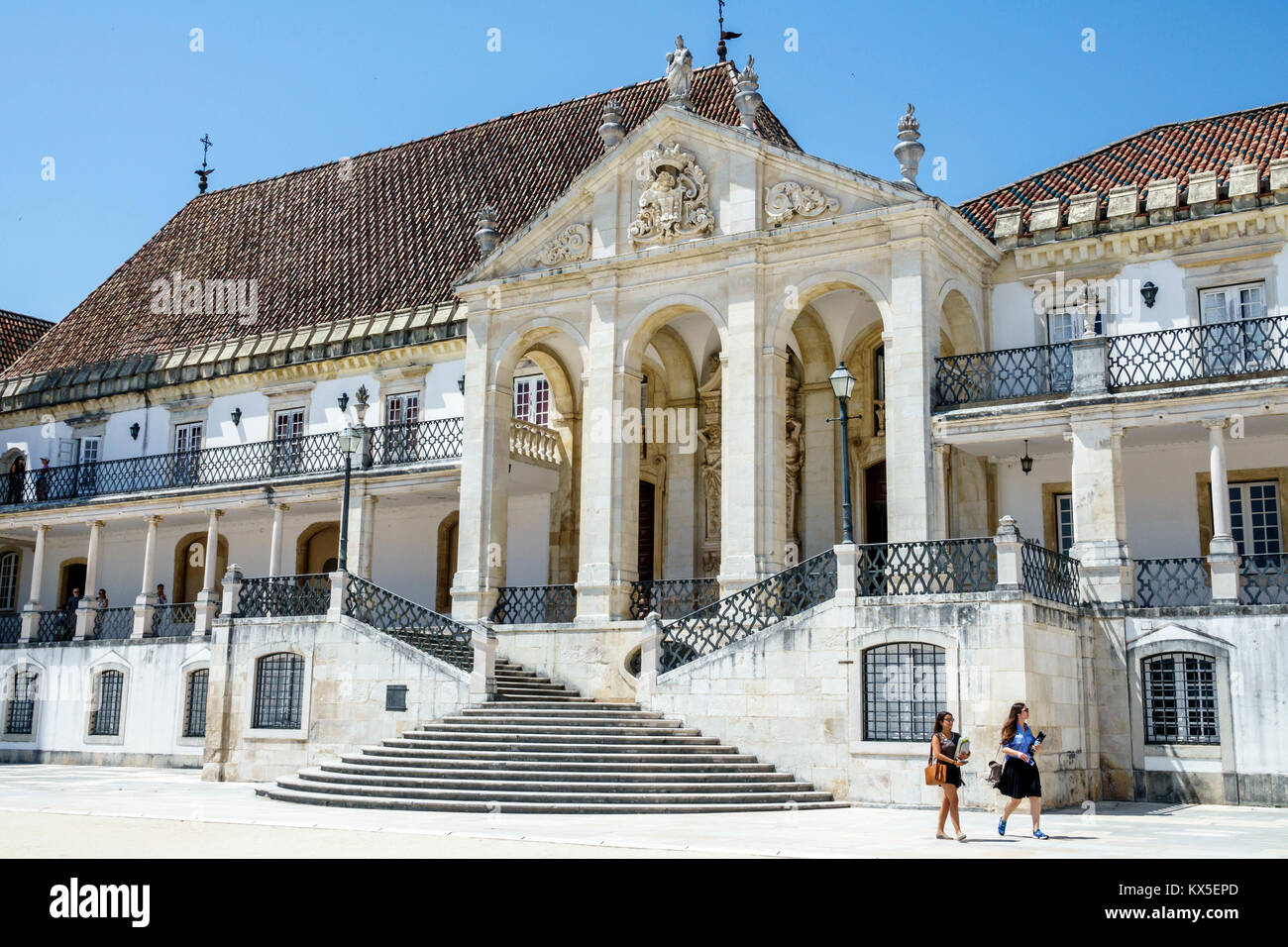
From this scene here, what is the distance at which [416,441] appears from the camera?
28312 millimetres

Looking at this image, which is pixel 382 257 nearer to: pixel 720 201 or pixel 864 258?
pixel 720 201

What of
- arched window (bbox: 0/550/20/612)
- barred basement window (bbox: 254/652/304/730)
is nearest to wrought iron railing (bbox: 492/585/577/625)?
barred basement window (bbox: 254/652/304/730)

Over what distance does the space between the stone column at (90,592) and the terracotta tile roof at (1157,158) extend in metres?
21.4

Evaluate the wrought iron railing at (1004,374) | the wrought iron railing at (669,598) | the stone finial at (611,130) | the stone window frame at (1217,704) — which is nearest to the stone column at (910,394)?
the wrought iron railing at (1004,374)

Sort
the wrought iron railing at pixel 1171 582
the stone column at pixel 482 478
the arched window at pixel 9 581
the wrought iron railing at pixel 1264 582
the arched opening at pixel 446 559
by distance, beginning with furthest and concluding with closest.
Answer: the arched window at pixel 9 581, the arched opening at pixel 446 559, the stone column at pixel 482 478, the wrought iron railing at pixel 1171 582, the wrought iron railing at pixel 1264 582

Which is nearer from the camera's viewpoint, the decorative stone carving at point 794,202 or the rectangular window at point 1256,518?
the rectangular window at point 1256,518

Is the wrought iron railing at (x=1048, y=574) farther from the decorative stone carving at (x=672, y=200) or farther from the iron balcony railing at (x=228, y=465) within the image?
the iron balcony railing at (x=228, y=465)

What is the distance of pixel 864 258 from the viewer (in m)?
21.4

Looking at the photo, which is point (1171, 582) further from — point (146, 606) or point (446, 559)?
point (146, 606)

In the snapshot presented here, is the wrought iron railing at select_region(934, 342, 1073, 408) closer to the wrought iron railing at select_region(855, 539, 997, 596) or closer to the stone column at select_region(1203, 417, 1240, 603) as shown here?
the stone column at select_region(1203, 417, 1240, 603)

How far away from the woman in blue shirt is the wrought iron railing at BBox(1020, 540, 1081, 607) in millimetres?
4684

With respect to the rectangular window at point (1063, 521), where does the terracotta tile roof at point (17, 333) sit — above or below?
above

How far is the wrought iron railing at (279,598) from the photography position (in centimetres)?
2308
